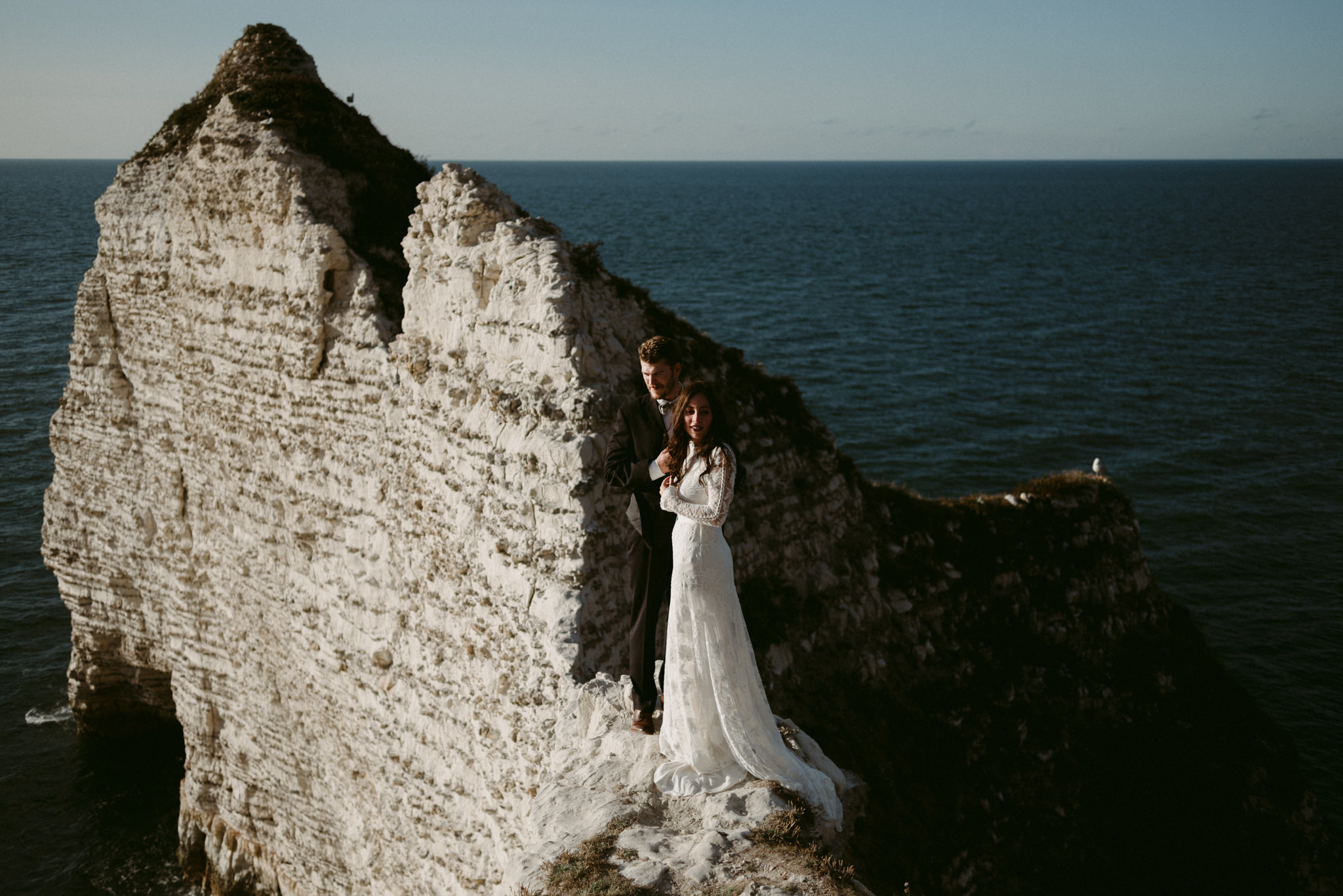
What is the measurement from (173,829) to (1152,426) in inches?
1656

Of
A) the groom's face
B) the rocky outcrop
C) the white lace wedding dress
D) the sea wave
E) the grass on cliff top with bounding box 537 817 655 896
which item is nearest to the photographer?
the grass on cliff top with bounding box 537 817 655 896

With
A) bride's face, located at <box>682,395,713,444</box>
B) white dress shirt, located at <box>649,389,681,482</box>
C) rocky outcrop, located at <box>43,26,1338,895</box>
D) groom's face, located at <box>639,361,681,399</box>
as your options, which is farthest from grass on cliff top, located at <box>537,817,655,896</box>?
groom's face, located at <box>639,361,681,399</box>

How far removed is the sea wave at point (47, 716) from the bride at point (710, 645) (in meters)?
22.5

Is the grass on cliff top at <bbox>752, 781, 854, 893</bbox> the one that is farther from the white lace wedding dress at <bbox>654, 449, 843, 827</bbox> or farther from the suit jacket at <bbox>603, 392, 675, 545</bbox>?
the suit jacket at <bbox>603, 392, 675, 545</bbox>

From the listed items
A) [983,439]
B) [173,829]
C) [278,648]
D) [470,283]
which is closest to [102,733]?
[173,829]

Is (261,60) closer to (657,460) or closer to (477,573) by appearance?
(477,573)

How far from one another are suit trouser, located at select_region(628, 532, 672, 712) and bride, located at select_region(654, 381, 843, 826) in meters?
0.30

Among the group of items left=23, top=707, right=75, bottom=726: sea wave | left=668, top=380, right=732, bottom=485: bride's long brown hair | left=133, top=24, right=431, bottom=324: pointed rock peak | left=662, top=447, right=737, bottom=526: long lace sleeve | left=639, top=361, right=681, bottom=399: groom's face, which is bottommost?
left=23, top=707, right=75, bottom=726: sea wave

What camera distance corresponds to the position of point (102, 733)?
22.2 m

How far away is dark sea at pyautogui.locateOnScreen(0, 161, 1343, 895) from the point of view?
2217cm

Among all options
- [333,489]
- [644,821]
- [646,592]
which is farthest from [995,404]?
[644,821]

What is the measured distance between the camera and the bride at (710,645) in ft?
21.2

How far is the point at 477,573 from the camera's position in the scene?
10.4 metres

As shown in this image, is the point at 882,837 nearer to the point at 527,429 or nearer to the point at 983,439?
the point at 527,429
